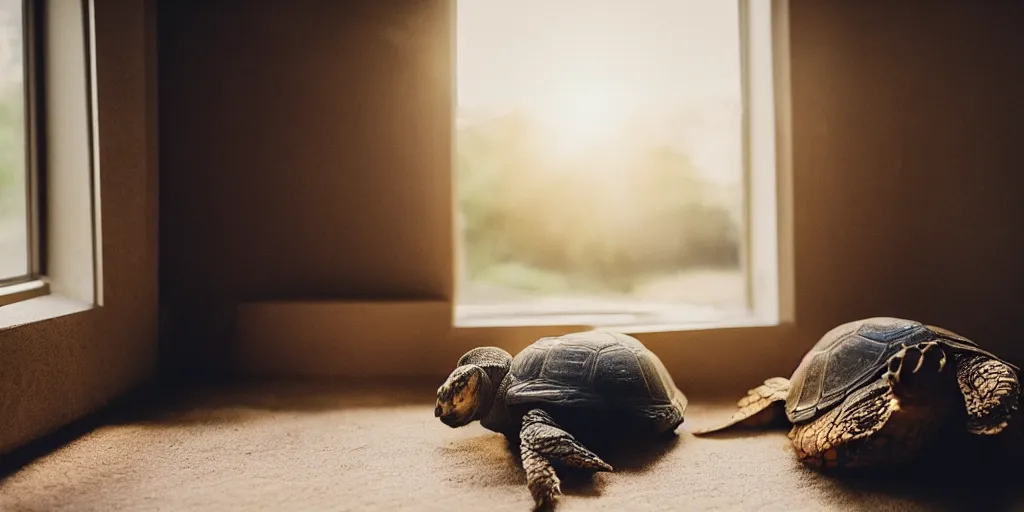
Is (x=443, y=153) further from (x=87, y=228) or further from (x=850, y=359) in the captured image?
(x=850, y=359)

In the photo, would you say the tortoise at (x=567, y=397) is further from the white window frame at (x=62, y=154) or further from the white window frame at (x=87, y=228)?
the white window frame at (x=62, y=154)

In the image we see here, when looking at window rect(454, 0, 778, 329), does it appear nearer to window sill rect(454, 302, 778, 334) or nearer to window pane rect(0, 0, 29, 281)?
window sill rect(454, 302, 778, 334)

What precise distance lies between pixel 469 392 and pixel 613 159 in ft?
6.85

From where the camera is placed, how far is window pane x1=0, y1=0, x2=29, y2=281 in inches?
105

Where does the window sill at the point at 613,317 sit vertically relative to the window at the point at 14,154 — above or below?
below

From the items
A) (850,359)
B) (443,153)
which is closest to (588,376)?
(850,359)

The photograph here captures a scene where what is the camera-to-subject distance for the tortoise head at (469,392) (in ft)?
7.76

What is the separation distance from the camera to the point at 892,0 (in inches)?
147

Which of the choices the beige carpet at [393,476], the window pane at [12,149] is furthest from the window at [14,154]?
the beige carpet at [393,476]

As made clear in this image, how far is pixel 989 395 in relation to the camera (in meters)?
2.03

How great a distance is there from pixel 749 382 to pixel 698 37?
214 cm

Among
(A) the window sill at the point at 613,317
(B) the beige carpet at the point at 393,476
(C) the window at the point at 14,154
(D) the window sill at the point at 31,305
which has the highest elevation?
(C) the window at the point at 14,154

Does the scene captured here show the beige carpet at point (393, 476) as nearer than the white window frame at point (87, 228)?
Yes

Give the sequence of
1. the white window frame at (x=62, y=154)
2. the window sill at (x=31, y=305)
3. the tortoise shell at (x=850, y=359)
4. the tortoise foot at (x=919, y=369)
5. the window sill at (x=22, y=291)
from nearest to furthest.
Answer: the tortoise foot at (x=919, y=369)
the tortoise shell at (x=850, y=359)
the window sill at (x=31, y=305)
the window sill at (x=22, y=291)
the white window frame at (x=62, y=154)
